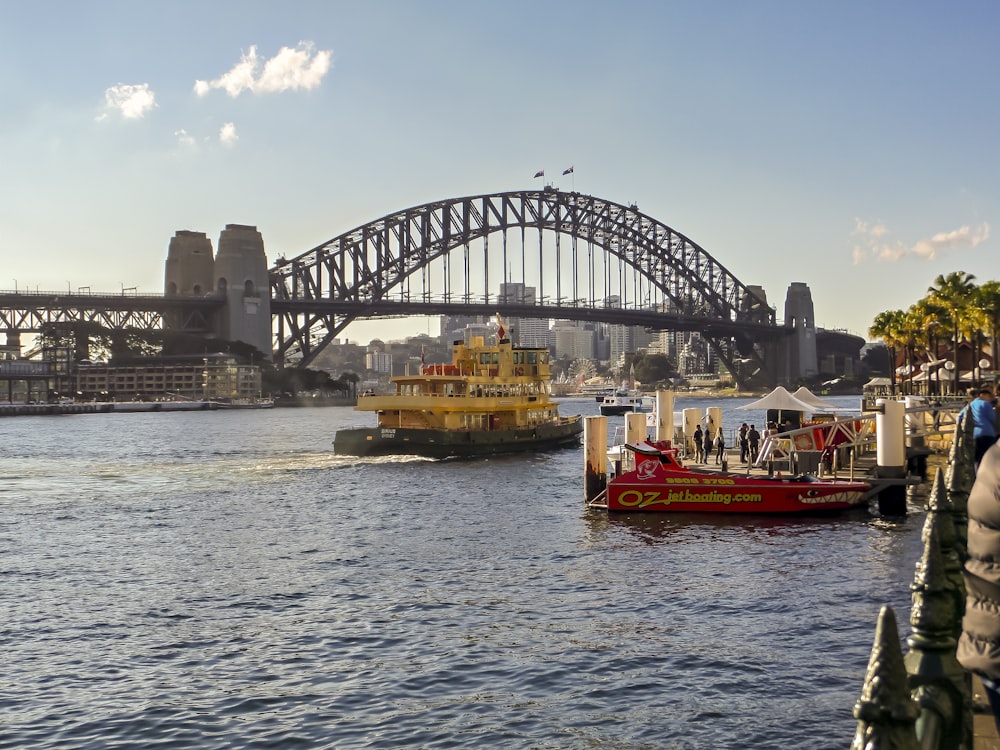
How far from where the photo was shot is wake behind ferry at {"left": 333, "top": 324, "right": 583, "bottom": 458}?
5447 centimetres

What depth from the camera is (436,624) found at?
1889 centimetres

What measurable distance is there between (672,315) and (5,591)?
148m

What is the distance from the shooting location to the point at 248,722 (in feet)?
45.3

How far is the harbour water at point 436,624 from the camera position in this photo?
13773 millimetres

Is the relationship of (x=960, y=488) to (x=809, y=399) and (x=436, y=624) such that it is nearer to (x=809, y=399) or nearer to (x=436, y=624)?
(x=436, y=624)

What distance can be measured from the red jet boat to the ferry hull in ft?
74.0

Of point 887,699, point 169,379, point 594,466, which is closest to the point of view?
point 887,699

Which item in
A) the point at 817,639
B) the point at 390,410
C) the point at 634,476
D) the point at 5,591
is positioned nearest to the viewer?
the point at 817,639

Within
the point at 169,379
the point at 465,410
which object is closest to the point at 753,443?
the point at 465,410

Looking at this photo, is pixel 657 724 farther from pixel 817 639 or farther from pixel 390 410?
pixel 390 410

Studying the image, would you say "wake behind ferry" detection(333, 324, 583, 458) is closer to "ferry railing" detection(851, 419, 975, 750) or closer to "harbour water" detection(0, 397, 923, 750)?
"harbour water" detection(0, 397, 923, 750)

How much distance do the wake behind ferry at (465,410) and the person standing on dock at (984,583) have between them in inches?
1938

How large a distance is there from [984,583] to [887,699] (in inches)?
46.0

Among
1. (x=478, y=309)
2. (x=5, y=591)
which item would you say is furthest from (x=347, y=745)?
(x=478, y=309)
